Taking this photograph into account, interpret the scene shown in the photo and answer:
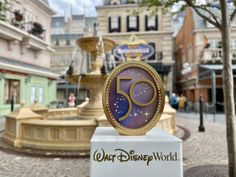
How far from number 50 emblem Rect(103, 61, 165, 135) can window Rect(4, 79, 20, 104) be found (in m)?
16.3

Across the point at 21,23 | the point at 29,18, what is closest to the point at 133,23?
the point at 29,18

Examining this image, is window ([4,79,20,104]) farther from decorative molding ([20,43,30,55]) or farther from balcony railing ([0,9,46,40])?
balcony railing ([0,9,46,40])

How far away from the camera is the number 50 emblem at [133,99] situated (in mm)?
3473

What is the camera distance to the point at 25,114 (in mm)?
7098

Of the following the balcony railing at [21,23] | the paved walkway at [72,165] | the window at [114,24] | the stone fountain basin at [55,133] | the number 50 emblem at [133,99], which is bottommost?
the paved walkway at [72,165]

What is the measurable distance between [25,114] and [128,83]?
4.78m

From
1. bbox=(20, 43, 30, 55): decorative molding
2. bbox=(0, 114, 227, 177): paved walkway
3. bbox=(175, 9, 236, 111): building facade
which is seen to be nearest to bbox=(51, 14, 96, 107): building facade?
bbox=(20, 43, 30, 55): decorative molding

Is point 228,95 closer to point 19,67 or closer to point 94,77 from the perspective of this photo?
point 94,77

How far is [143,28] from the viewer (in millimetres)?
28344

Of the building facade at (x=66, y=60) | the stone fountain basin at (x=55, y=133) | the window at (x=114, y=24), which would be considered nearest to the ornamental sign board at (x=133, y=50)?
the window at (x=114, y=24)

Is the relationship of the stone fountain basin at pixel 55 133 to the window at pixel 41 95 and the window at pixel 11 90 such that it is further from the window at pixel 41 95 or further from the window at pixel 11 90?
the window at pixel 41 95

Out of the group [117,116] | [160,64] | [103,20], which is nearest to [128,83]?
[117,116]

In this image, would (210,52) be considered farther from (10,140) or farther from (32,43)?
(10,140)

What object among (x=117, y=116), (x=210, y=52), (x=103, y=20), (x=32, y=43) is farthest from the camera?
(x=103, y=20)
